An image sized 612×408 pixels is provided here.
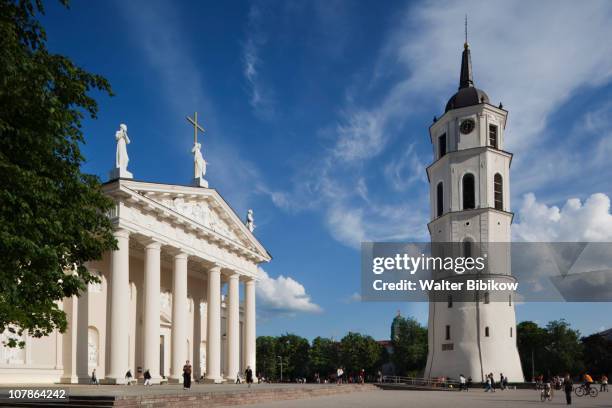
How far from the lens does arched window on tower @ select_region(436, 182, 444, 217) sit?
6038 centimetres

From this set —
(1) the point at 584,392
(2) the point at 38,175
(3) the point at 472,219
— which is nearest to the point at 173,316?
(2) the point at 38,175

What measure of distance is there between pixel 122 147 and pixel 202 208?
24.3ft

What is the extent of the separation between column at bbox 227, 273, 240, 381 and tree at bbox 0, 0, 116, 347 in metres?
24.1

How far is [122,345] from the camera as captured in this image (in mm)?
28016

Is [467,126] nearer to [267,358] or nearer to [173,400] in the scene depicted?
[173,400]

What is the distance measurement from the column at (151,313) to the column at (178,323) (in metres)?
2.28

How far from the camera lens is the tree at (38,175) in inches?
488

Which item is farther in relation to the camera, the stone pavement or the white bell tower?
the white bell tower

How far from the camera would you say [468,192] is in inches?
2296

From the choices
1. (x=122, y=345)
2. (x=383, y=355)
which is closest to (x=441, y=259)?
(x=122, y=345)

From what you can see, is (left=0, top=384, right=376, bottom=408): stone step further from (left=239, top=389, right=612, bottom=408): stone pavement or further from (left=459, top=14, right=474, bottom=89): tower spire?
(left=459, top=14, right=474, bottom=89): tower spire

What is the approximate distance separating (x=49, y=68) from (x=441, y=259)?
157ft

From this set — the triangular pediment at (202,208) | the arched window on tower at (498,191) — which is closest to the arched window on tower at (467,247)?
the arched window on tower at (498,191)

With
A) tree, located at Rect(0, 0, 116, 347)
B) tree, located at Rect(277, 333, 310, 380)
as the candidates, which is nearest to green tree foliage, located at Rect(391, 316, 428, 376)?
tree, located at Rect(277, 333, 310, 380)
